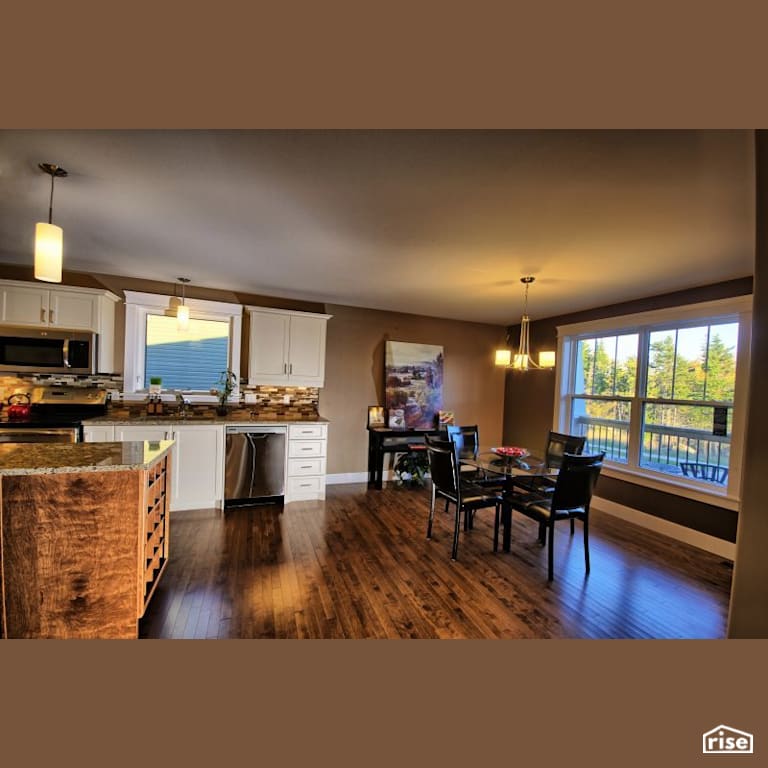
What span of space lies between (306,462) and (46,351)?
274 cm

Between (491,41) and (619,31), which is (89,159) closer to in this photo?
(491,41)

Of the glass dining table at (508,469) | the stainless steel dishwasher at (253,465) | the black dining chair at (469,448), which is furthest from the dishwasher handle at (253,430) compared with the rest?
the glass dining table at (508,469)

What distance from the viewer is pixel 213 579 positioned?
2369mm

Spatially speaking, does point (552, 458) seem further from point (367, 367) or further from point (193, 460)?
point (193, 460)

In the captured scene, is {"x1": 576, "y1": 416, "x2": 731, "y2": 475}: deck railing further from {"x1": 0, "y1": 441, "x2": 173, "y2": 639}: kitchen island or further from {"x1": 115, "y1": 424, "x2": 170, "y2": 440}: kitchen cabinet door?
{"x1": 115, "y1": 424, "x2": 170, "y2": 440}: kitchen cabinet door

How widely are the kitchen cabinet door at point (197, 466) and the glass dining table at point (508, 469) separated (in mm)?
2492

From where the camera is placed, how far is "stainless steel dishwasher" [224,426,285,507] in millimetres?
3668

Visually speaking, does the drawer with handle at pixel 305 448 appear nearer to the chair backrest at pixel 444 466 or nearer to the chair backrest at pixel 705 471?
the chair backrest at pixel 444 466

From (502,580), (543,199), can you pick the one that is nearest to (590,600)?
(502,580)

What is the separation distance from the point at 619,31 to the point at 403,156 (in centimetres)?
79

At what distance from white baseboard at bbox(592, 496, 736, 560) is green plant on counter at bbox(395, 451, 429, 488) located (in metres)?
2.09

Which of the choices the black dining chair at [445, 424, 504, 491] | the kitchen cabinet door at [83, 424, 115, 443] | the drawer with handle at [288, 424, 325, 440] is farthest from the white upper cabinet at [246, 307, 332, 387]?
the black dining chair at [445, 424, 504, 491]

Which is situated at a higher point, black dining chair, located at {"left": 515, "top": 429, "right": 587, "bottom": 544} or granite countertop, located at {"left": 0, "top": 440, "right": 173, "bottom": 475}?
granite countertop, located at {"left": 0, "top": 440, "right": 173, "bottom": 475}
